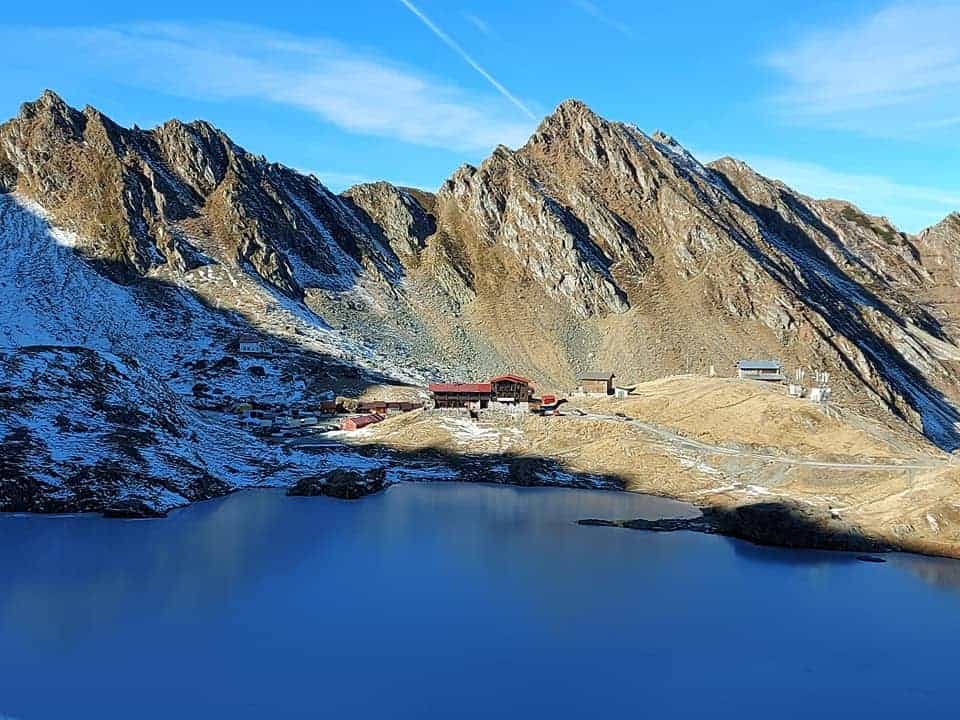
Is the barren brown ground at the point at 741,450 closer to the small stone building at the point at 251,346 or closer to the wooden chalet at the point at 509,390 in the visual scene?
the wooden chalet at the point at 509,390

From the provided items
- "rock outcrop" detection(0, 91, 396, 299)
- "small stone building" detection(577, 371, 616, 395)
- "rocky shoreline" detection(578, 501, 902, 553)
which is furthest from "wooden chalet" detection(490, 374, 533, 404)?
"rock outcrop" detection(0, 91, 396, 299)

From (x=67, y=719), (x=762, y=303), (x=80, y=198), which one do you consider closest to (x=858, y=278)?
(x=762, y=303)

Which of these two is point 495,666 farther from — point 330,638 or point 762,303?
point 762,303

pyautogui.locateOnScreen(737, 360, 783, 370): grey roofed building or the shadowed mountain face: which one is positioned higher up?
the shadowed mountain face

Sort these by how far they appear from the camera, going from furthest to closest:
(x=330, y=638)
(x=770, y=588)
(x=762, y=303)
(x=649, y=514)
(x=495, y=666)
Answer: (x=762, y=303) → (x=649, y=514) → (x=770, y=588) → (x=330, y=638) → (x=495, y=666)

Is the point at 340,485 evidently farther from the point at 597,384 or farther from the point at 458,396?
the point at 597,384

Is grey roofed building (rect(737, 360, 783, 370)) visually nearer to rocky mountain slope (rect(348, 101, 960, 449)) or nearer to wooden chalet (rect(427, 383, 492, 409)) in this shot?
rocky mountain slope (rect(348, 101, 960, 449))
